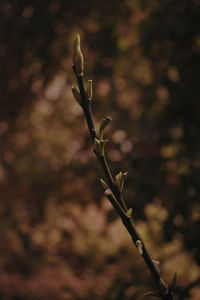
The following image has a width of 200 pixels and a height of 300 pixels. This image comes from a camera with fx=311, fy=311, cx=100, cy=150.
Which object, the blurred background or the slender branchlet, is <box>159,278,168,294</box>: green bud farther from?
the blurred background

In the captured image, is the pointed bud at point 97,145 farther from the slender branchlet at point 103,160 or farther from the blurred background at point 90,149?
the blurred background at point 90,149

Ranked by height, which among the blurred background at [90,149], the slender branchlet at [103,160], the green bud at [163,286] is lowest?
the green bud at [163,286]

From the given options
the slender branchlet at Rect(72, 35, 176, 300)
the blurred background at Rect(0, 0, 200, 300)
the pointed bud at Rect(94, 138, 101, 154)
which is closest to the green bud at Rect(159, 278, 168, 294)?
the slender branchlet at Rect(72, 35, 176, 300)

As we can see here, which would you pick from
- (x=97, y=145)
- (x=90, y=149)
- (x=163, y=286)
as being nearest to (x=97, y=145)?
(x=97, y=145)

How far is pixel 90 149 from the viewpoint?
49.3 inches

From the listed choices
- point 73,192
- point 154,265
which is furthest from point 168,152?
point 154,265

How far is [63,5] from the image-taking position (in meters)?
1.26

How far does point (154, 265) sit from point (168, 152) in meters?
0.84

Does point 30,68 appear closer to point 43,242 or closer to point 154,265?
point 43,242

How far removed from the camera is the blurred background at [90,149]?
3.14ft

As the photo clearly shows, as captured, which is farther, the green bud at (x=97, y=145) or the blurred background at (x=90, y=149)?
the blurred background at (x=90, y=149)

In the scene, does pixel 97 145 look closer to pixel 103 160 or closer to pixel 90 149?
pixel 103 160

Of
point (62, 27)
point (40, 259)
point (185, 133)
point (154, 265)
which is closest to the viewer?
point (154, 265)

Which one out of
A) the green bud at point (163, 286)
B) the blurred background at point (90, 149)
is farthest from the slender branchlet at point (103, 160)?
the blurred background at point (90, 149)
